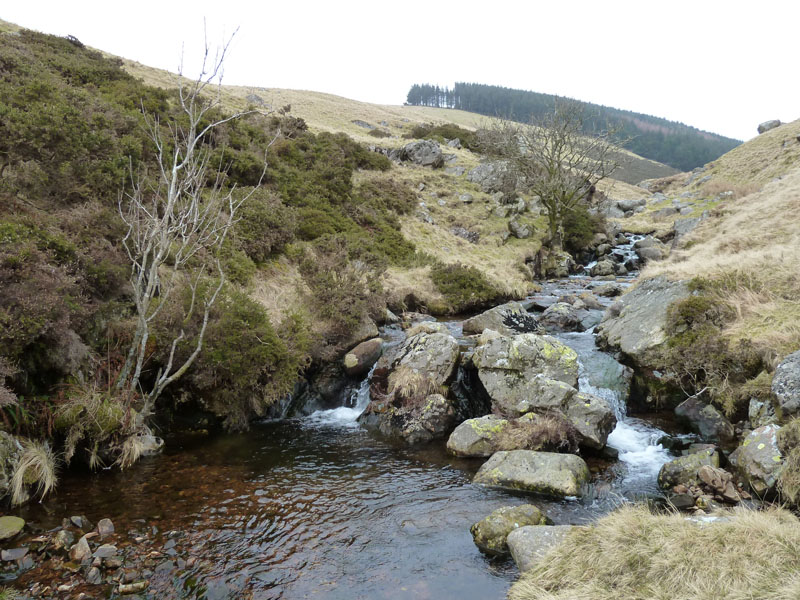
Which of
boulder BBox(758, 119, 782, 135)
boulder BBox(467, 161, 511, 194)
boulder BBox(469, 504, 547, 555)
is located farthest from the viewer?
boulder BBox(758, 119, 782, 135)

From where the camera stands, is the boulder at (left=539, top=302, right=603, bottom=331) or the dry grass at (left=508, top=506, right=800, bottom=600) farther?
the boulder at (left=539, top=302, right=603, bottom=331)

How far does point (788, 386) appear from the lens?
24.1ft

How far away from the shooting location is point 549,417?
31.0ft

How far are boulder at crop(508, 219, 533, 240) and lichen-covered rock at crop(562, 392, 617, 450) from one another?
904 inches

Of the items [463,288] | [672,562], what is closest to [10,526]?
[672,562]

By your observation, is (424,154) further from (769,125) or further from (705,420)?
(769,125)

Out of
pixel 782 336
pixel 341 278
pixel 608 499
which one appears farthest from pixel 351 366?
pixel 782 336

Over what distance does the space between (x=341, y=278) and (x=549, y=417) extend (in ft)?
27.0

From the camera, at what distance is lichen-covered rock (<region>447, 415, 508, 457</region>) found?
9.20 meters

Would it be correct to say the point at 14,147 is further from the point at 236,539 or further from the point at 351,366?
the point at 236,539

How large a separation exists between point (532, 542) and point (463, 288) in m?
15.6

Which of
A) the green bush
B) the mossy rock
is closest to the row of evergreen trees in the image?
the green bush

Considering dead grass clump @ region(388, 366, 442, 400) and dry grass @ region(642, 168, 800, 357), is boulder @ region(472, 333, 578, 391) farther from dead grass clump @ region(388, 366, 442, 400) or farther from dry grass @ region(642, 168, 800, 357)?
dry grass @ region(642, 168, 800, 357)

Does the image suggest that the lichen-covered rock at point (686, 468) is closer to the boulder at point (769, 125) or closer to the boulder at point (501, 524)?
the boulder at point (501, 524)
